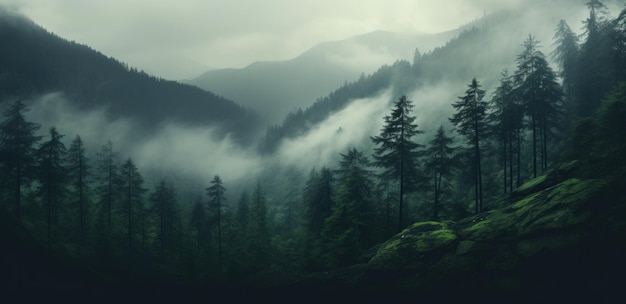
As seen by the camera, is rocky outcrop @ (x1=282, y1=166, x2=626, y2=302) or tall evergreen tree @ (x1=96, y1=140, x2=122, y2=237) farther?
tall evergreen tree @ (x1=96, y1=140, x2=122, y2=237)

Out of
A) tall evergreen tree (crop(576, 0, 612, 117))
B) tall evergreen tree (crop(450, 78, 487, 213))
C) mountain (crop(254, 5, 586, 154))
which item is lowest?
tall evergreen tree (crop(450, 78, 487, 213))

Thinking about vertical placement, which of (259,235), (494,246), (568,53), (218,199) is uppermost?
(568,53)

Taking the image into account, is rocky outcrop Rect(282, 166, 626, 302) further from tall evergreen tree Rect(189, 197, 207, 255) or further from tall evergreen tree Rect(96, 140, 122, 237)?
tall evergreen tree Rect(189, 197, 207, 255)

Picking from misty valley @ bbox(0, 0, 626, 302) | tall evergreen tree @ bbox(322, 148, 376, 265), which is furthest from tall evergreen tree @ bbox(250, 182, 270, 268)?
tall evergreen tree @ bbox(322, 148, 376, 265)

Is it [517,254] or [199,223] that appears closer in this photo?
[517,254]

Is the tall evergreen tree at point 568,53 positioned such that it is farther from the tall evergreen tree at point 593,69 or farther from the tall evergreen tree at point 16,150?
the tall evergreen tree at point 16,150

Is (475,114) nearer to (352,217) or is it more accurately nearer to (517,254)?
(352,217)

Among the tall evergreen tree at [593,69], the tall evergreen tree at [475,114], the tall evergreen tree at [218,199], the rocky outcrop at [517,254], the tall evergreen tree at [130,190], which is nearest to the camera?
the rocky outcrop at [517,254]

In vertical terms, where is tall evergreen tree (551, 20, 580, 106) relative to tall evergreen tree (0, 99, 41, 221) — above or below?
above

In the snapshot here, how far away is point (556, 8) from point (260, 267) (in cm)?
22078

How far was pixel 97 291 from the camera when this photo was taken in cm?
1941

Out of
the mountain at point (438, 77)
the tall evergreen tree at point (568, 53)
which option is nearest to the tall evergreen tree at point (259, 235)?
the tall evergreen tree at point (568, 53)

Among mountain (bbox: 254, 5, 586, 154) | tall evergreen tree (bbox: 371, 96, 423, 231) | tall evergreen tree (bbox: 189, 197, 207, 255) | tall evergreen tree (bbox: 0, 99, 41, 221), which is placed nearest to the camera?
tall evergreen tree (bbox: 371, 96, 423, 231)

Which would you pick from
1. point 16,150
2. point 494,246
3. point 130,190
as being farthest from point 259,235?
point 494,246
